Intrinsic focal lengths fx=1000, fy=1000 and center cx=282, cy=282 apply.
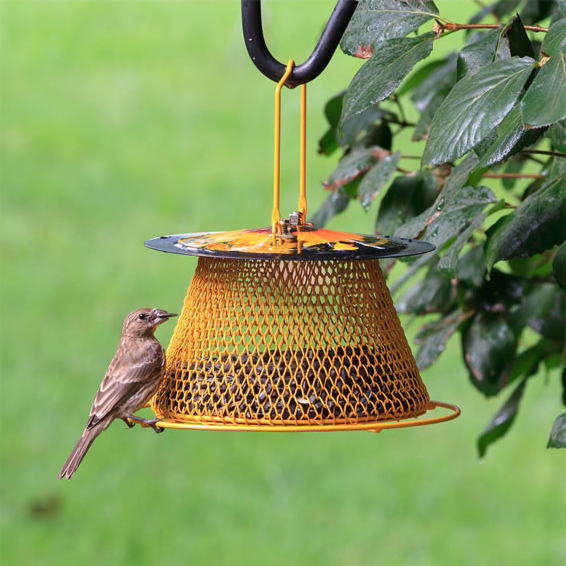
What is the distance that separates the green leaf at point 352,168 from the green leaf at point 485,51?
3.44 ft

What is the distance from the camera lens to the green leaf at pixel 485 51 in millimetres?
2666

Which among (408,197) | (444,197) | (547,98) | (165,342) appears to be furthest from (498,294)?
(165,342)

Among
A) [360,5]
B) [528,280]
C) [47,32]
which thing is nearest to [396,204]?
[528,280]

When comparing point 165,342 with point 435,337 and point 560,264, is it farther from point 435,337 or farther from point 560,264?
point 560,264

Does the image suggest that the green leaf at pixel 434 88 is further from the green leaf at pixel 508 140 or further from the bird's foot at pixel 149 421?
the bird's foot at pixel 149 421

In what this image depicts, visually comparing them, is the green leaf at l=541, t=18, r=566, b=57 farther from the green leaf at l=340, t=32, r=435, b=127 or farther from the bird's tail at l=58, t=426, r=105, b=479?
the bird's tail at l=58, t=426, r=105, b=479

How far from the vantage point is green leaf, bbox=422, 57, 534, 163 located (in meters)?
2.26

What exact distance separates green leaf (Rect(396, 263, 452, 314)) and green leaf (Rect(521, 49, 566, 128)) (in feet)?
6.41

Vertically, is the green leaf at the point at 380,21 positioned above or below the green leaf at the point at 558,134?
above

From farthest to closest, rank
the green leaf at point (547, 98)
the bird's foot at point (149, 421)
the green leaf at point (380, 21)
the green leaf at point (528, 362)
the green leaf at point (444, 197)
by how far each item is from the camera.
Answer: the green leaf at point (528, 362) → the bird's foot at point (149, 421) → the green leaf at point (444, 197) → the green leaf at point (380, 21) → the green leaf at point (547, 98)

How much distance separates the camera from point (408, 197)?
3746mm

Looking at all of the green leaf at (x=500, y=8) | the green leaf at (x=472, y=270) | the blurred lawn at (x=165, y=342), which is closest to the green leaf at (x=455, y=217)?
the green leaf at (x=472, y=270)

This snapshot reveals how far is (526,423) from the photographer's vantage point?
905cm

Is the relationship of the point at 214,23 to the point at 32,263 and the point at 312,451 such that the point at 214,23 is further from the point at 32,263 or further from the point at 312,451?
the point at 312,451
